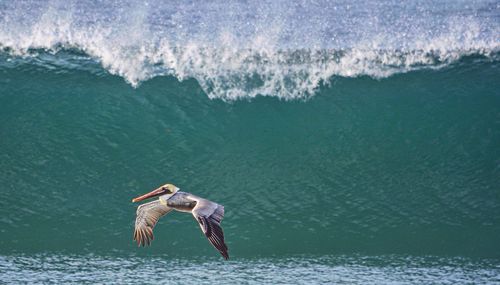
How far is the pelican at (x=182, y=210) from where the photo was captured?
20.5 ft

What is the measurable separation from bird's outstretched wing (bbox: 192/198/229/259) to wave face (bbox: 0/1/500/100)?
5.20 m

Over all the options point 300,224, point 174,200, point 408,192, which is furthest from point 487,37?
point 174,200

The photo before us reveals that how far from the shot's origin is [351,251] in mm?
9672

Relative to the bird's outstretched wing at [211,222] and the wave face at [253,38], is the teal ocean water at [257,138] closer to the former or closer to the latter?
the wave face at [253,38]

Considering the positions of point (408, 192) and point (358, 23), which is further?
point (358, 23)

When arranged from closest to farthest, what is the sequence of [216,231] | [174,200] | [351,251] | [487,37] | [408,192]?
[216,231] < [174,200] < [351,251] < [408,192] < [487,37]

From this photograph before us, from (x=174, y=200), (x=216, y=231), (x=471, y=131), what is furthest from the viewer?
(x=471, y=131)

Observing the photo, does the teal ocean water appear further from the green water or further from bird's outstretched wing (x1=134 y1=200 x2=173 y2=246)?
bird's outstretched wing (x1=134 y1=200 x2=173 y2=246)

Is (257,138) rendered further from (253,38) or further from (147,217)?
(147,217)

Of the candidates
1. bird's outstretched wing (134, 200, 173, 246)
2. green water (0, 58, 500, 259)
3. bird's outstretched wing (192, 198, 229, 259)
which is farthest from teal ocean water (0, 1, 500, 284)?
bird's outstretched wing (192, 198, 229, 259)

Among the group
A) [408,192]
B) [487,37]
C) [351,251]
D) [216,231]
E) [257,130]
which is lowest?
[216,231]

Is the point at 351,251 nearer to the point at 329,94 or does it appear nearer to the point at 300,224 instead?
the point at 300,224

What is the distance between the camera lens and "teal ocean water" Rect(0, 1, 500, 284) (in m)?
9.58

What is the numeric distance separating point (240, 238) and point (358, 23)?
3.76 m
